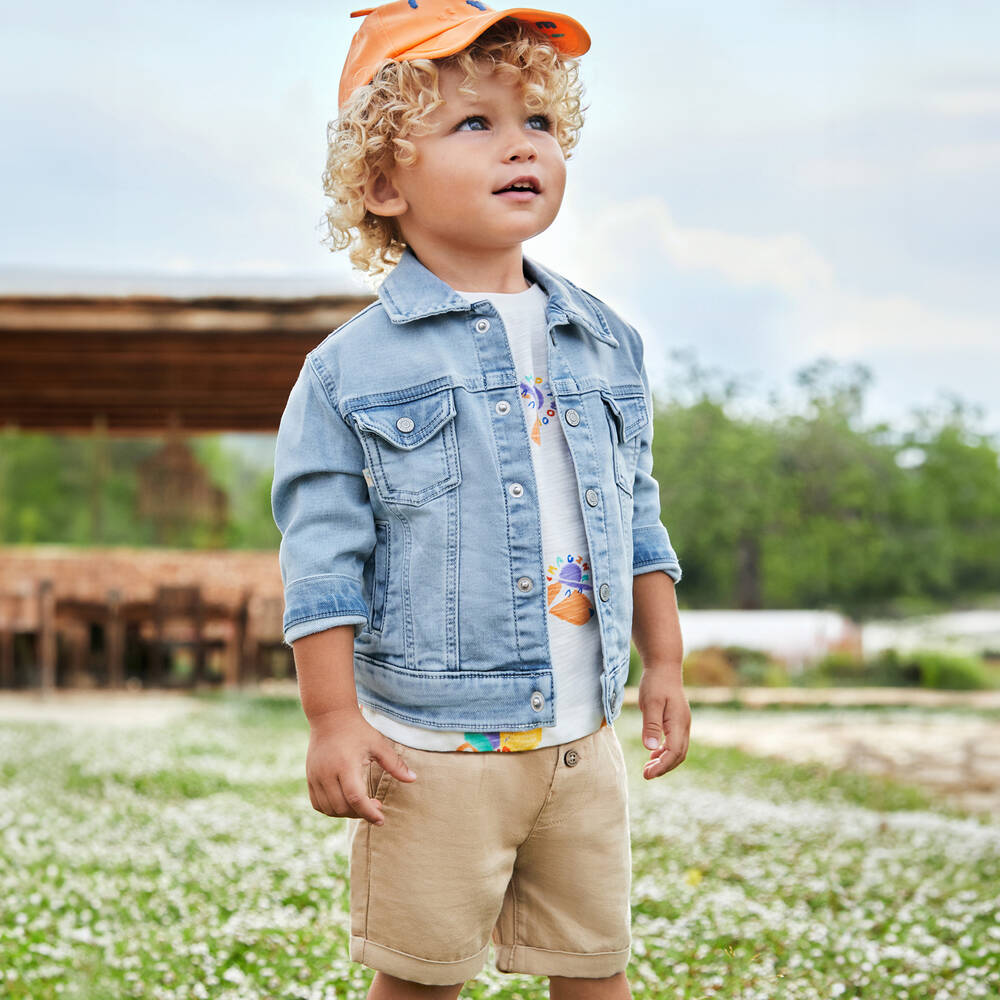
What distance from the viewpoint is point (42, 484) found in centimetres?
1614

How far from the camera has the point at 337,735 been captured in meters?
1.52

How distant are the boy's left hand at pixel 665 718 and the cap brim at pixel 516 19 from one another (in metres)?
0.95

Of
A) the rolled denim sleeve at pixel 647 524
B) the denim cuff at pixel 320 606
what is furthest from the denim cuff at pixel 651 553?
the denim cuff at pixel 320 606

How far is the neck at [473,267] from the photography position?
67.8 inches

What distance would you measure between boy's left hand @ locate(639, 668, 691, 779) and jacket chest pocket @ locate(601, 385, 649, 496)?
0.98 feet

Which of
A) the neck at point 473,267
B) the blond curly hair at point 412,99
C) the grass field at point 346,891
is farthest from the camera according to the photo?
the grass field at point 346,891

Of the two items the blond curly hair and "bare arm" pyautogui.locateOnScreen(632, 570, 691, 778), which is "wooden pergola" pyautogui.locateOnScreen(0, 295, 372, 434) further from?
"bare arm" pyautogui.locateOnScreen(632, 570, 691, 778)

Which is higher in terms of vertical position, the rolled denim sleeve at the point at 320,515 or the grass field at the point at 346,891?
the rolled denim sleeve at the point at 320,515

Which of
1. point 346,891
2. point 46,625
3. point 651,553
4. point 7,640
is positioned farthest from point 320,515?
point 7,640

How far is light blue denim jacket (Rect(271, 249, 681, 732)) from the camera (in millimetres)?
1571

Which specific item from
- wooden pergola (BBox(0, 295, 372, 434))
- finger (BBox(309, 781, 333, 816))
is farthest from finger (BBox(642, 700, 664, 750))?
wooden pergola (BBox(0, 295, 372, 434))

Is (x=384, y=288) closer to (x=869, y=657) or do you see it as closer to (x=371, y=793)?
(x=371, y=793)

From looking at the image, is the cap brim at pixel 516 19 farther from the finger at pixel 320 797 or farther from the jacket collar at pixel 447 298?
the finger at pixel 320 797

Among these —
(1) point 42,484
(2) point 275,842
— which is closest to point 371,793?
(2) point 275,842
